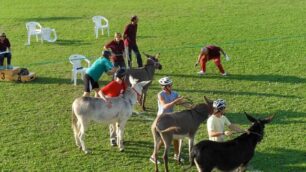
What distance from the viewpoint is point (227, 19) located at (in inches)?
1103

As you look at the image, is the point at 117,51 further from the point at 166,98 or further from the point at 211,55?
the point at 166,98

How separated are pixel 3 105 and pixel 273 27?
14.9 m

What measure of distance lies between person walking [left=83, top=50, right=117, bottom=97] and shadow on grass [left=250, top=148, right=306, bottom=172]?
478 cm

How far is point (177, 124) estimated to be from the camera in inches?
439

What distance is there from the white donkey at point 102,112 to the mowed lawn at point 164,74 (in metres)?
0.51

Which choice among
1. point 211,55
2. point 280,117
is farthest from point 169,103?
point 211,55

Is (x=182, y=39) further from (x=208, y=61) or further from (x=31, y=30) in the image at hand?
(x=31, y=30)

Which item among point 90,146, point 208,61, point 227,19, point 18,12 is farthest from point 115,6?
point 90,146

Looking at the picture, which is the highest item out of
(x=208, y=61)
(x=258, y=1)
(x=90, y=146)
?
(x=258, y=1)

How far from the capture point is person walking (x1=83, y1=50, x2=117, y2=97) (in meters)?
14.3

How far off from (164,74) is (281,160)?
314 inches

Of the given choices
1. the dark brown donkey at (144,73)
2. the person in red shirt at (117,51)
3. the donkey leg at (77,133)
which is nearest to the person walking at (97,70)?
the dark brown donkey at (144,73)

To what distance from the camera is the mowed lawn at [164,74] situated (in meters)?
12.7

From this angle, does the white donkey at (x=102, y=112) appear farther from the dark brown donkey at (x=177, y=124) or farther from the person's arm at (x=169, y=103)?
the dark brown donkey at (x=177, y=124)
